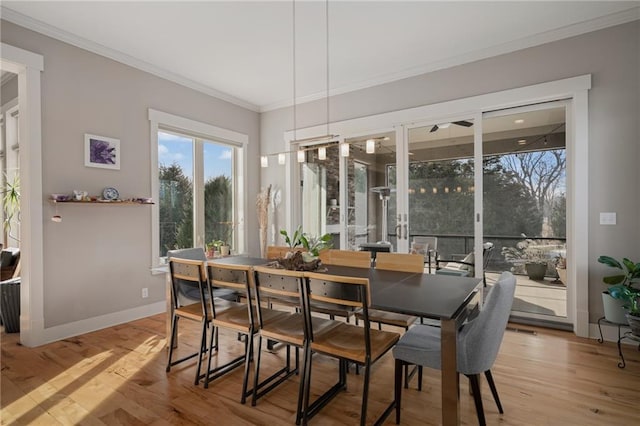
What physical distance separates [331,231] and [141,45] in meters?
3.32

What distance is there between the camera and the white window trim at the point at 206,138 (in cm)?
415

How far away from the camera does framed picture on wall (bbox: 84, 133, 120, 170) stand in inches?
139

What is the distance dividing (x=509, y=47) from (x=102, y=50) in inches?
174

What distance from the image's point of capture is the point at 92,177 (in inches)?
142

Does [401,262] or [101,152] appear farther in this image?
[101,152]

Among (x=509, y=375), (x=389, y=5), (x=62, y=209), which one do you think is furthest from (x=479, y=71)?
(x=62, y=209)

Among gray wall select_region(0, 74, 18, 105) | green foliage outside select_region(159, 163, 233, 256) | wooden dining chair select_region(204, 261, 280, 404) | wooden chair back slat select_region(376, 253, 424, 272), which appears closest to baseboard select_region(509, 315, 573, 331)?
wooden chair back slat select_region(376, 253, 424, 272)

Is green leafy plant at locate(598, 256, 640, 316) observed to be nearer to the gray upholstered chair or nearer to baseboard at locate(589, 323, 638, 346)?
baseboard at locate(589, 323, 638, 346)

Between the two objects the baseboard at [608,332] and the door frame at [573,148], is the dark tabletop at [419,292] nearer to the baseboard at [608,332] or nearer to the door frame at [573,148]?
the door frame at [573,148]

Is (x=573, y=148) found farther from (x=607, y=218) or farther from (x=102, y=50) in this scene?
(x=102, y=50)

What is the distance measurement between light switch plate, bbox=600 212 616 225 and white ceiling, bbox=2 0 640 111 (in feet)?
5.90

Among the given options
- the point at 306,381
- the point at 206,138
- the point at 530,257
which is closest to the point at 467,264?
the point at 530,257

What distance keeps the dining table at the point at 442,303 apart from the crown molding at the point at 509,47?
108 inches

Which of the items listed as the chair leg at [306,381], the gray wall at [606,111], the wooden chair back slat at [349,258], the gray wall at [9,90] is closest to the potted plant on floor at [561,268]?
the gray wall at [606,111]
